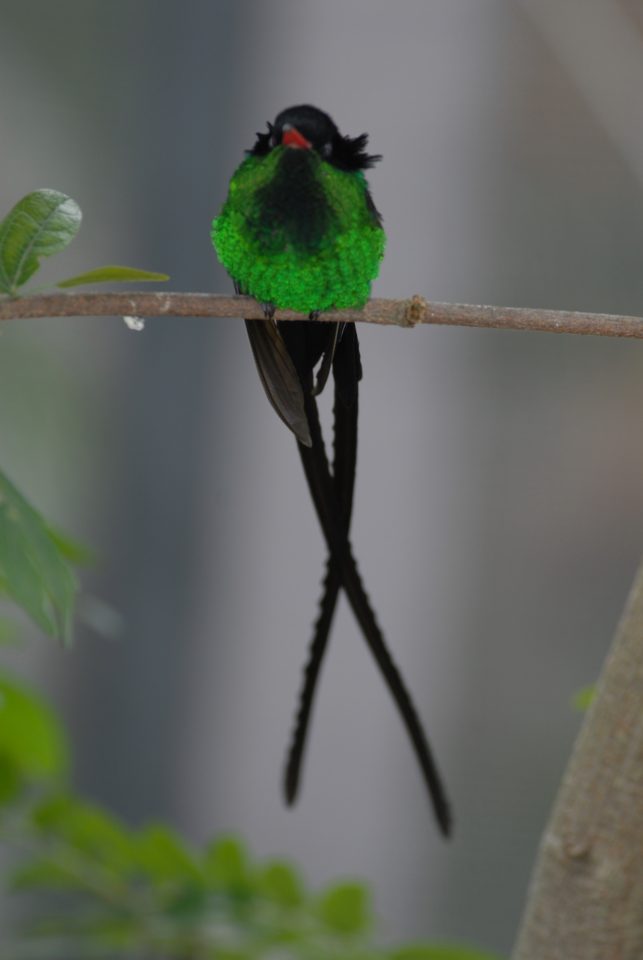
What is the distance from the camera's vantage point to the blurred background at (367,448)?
1281 millimetres

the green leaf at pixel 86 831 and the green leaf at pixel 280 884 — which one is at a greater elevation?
the green leaf at pixel 86 831

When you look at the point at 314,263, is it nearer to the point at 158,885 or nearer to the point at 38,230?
the point at 38,230

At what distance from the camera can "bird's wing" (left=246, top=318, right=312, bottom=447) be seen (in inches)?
17.7

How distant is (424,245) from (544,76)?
223 mm

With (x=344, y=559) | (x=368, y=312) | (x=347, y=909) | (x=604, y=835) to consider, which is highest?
(x=368, y=312)

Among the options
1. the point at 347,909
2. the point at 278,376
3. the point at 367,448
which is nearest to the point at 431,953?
the point at 347,909

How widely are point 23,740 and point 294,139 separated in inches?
13.8

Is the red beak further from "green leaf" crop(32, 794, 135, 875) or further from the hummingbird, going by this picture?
"green leaf" crop(32, 794, 135, 875)

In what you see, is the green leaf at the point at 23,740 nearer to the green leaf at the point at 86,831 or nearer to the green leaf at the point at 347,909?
the green leaf at the point at 86,831

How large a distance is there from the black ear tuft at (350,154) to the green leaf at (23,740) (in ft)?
1.03

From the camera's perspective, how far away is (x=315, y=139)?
0.48 metres

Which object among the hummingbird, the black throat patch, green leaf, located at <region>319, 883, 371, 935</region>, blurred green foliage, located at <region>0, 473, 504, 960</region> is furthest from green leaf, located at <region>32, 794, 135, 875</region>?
the black throat patch

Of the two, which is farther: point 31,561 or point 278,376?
point 278,376

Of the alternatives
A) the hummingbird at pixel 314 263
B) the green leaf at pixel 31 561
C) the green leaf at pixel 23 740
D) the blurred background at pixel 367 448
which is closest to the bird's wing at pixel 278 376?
the hummingbird at pixel 314 263
